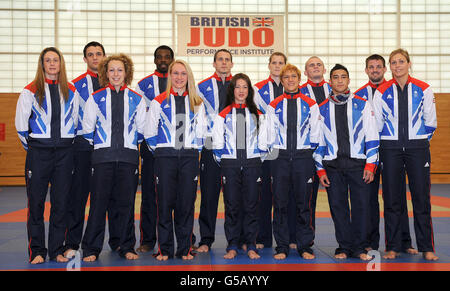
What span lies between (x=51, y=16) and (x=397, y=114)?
52.4 feet

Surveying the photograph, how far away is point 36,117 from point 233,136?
2.35m

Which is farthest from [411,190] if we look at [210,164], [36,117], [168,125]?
[36,117]

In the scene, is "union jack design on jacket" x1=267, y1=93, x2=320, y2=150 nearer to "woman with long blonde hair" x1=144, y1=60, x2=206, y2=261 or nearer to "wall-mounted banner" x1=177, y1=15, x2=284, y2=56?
"woman with long blonde hair" x1=144, y1=60, x2=206, y2=261

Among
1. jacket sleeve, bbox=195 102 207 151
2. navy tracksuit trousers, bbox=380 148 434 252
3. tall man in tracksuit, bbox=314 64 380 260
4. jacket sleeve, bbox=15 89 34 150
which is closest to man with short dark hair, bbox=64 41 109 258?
jacket sleeve, bbox=15 89 34 150

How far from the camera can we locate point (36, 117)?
5.25 meters

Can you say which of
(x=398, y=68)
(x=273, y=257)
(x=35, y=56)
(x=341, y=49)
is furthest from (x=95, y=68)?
(x=341, y=49)

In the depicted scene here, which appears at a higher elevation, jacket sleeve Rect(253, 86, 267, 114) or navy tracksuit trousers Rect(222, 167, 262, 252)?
jacket sleeve Rect(253, 86, 267, 114)

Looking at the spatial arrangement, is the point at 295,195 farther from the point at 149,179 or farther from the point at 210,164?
the point at 149,179

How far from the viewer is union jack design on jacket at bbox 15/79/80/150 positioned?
17.0 ft

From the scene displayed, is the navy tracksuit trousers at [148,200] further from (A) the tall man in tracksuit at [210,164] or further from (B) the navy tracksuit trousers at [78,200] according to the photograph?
(A) the tall man in tracksuit at [210,164]

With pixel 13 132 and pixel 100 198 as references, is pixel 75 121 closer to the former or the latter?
pixel 100 198

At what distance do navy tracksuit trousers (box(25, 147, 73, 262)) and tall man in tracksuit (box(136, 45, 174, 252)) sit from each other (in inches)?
41.9

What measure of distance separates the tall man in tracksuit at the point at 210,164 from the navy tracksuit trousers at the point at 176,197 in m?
0.57

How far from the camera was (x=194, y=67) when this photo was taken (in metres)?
18.1
